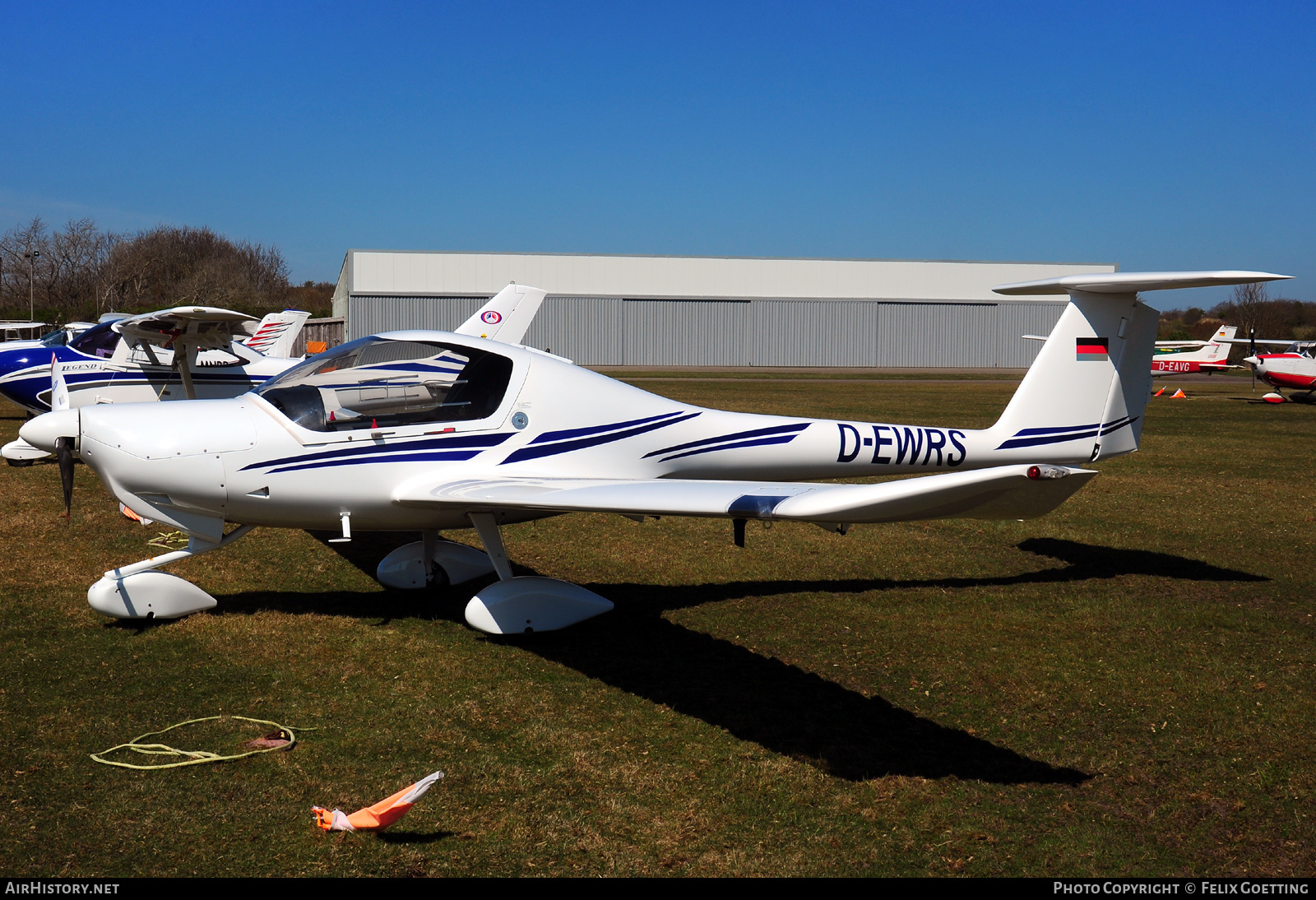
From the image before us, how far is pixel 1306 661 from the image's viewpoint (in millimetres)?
6105

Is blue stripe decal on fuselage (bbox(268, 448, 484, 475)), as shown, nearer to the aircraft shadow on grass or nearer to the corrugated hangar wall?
the aircraft shadow on grass

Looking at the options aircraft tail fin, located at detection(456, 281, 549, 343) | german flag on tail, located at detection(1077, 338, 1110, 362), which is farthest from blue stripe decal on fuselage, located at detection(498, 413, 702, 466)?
aircraft tail fin, located at detection(456, 281, 549, 343)

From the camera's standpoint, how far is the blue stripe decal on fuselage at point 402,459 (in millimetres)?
6141

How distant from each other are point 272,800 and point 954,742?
129 inches

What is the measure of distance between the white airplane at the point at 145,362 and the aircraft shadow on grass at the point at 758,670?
24.3 feet

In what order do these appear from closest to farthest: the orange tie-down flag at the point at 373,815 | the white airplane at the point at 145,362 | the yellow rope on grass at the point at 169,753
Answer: the orange tie-down flag at the point at 373,815 < the yellow rope on grass at the point at 169,753 < the white airplane at the point at 145,362

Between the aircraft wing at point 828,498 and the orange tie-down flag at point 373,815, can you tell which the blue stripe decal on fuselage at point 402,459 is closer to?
the aircraft wing at point 828,498

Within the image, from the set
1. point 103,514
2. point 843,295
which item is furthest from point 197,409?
point 843,295

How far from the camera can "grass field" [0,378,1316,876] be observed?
12.4ft

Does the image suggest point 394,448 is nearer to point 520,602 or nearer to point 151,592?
point 520,602

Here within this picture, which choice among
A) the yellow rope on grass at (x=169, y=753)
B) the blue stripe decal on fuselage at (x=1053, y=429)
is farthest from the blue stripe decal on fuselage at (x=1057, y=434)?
the yellow rope on grass at (x=169, y=753)

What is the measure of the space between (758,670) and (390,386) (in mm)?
3113

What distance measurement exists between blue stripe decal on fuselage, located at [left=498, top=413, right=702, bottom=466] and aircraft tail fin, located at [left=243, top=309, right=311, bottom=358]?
15.8 metres
